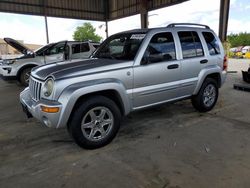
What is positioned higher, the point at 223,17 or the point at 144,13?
the point at 144,13

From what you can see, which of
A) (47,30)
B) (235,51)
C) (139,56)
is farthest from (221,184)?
(235,51)

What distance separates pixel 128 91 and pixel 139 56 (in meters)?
0.59

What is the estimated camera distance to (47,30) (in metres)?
18.9

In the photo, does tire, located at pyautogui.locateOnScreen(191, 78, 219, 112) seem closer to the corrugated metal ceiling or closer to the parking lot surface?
the parking lot surface

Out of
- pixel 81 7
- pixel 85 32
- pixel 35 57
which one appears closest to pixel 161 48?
pixel 35 57

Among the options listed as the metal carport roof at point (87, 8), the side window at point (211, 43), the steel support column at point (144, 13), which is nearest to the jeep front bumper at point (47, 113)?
the side window at point (211, 43)

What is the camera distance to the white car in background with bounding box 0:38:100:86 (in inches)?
343

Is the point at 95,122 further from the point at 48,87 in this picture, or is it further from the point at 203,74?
the point at 203,74

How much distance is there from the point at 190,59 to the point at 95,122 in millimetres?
2212

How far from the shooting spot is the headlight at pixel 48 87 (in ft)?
10.7

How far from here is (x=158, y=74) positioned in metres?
4.06

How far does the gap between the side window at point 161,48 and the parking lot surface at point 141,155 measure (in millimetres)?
1262

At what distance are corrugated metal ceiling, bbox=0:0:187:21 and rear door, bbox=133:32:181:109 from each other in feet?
40.5

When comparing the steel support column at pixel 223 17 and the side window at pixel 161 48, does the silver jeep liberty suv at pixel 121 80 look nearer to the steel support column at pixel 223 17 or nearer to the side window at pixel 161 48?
the side window at pixel 161 48
